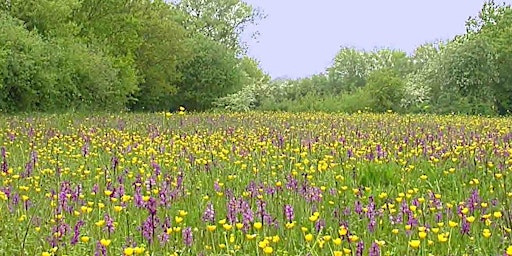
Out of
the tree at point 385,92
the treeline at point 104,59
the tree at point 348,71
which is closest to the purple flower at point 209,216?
the treeline at point 104,59

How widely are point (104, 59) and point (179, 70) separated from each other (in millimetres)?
10798

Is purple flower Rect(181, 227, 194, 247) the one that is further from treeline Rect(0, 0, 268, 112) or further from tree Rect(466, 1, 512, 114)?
tree Rect(466, 1, 512, 114)

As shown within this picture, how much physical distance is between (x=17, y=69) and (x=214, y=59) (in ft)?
58.4

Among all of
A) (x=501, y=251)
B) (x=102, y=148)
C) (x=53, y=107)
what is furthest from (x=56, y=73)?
(x=501, y=251)

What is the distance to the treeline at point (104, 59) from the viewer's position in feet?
65.0

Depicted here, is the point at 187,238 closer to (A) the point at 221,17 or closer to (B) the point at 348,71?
(B) the point at 348,71

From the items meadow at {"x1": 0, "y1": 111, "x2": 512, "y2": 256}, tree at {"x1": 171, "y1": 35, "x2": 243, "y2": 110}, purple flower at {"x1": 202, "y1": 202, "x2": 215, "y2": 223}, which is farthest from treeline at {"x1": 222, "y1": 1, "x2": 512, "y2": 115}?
purple flower at {"x1": 202, "y1": 202, "x2": 215, "y2": 223}

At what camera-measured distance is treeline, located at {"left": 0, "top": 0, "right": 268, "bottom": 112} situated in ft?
65.0

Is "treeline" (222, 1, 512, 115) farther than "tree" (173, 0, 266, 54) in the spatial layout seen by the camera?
No

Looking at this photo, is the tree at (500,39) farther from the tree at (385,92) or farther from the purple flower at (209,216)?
the purple flower at (209,216)

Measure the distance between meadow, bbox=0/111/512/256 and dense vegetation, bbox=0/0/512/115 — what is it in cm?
1303

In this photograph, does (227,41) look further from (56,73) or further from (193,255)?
(193,255)

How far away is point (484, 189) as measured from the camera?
16.1 ft

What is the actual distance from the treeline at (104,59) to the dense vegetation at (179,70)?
0.05 m
